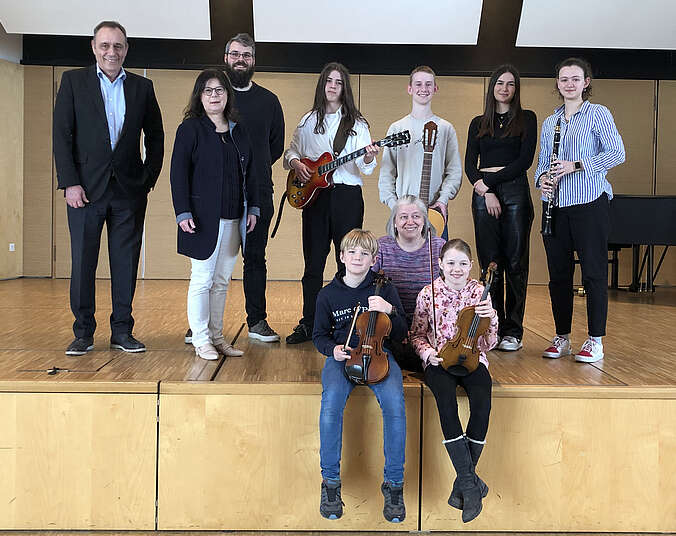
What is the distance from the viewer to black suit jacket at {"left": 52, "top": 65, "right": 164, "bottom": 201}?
2961mm

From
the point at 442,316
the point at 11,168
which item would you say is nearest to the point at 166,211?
the point at 11,168

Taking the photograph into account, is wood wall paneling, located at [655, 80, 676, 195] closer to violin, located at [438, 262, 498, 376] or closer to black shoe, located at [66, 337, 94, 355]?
violin, located at [438, 262, 498, 376]

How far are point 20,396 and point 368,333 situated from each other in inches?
45.5

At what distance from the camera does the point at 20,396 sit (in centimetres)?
240

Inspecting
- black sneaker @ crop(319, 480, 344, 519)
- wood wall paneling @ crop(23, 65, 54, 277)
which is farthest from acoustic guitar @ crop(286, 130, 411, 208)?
wood wall paneling @ crop(23, 65, 54, 277)

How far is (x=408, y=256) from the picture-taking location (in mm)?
2844

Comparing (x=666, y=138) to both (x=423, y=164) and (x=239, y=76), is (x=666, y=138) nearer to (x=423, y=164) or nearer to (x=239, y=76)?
(x=423, y=164)

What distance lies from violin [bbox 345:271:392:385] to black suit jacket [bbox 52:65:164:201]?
4.30ft

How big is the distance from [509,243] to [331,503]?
1548 millimetres

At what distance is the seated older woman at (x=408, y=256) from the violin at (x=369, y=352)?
479mm

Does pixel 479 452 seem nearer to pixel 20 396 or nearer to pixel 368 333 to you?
pixel 368 333

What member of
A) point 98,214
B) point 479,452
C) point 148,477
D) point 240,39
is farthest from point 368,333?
point 240,39

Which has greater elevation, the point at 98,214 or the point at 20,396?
the point at 98,214

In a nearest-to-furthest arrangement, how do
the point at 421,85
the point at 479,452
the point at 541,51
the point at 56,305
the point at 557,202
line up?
the point at 479,452, the point at 557,202, the point at 421,85, the point at 56,305, the point at 541,51
